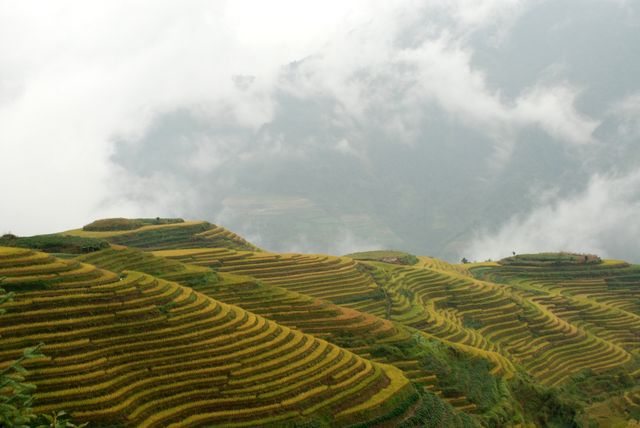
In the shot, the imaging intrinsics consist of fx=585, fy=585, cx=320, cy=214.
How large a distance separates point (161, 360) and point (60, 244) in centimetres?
2184

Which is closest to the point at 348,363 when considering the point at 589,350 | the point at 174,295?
the point at 174,295

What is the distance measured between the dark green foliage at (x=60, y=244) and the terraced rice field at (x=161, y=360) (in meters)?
11.6

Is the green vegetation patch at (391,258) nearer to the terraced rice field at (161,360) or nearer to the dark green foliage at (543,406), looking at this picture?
the dark green foliage at (543,406)

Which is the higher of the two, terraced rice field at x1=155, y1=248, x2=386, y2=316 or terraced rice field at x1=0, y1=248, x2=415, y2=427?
terraced rice field at x1=155, y1=248, x2=386, y2=316

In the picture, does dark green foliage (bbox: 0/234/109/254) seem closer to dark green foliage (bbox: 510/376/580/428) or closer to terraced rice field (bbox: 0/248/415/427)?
terraced rice field (bbox: 0/248/415/427)

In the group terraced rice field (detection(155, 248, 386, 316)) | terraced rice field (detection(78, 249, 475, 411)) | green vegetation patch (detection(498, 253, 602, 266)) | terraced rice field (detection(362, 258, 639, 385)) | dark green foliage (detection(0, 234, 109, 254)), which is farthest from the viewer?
green vegetation patch (detection(498, 253, 602, 266))

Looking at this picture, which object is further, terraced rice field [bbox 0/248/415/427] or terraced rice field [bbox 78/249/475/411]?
terraced rice field [bbox 78/249/475/411]

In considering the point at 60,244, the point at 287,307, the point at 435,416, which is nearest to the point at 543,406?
the point at 435,416

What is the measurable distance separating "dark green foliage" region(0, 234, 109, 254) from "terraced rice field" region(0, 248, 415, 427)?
11.6 m

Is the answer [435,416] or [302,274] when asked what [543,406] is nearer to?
[435,416]

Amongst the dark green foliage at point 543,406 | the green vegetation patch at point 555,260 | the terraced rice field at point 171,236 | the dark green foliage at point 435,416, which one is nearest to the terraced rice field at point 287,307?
the dark green foliage at point 435,416

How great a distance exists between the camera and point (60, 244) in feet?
146

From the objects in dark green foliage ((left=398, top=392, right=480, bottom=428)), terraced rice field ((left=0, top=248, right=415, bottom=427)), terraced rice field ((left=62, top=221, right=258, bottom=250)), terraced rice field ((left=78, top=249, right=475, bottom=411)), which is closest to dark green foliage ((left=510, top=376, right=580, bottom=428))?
terraced rice field ((left=78, top=249, right=475, bottom=411))

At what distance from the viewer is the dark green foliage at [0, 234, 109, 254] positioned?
140ft
